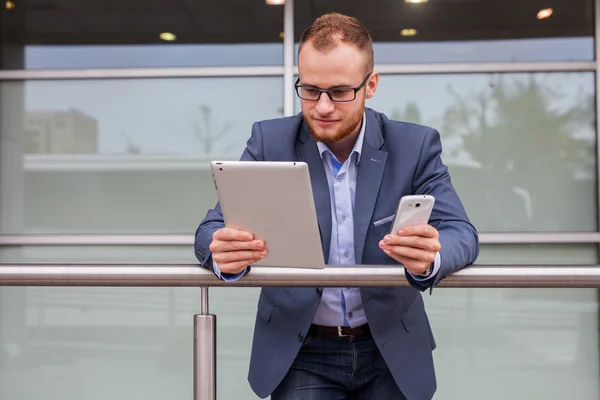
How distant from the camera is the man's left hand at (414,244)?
139 centimetres

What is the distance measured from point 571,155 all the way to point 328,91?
12.9 ft

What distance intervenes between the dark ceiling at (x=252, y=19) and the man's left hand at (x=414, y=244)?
3.92 m

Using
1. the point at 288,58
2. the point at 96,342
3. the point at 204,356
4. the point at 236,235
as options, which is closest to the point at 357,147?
the point at 236,235

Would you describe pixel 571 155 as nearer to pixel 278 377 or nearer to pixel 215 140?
pixel 215 140

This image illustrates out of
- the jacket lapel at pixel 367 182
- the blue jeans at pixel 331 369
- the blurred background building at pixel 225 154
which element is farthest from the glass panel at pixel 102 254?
the jacket lapel at pixel 367 182

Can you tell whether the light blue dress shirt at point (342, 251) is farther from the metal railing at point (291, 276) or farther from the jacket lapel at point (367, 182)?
the metal railing at point (291, 276)

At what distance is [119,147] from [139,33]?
0.93 meters

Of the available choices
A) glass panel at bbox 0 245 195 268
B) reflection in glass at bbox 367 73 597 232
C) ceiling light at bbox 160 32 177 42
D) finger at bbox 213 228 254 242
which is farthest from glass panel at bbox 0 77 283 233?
finger at bbox 213 228 254 242

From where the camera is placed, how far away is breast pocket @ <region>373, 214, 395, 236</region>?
177 centimetres

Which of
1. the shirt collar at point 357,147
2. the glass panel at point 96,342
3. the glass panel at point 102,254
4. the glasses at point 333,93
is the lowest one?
the glass panel at point 96,342

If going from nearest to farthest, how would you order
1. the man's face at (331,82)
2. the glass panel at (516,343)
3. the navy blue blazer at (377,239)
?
the man's face at (331,82) → the navy blue blazer at (377,239) → the glass panel at (516,343)

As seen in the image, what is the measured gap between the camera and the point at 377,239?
1.78m

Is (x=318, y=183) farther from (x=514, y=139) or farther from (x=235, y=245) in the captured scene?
(x=514, y=139)

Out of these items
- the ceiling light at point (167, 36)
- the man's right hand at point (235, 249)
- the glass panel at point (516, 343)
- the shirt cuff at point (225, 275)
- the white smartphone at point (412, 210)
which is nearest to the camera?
the white smartphone at point (412, 210)
